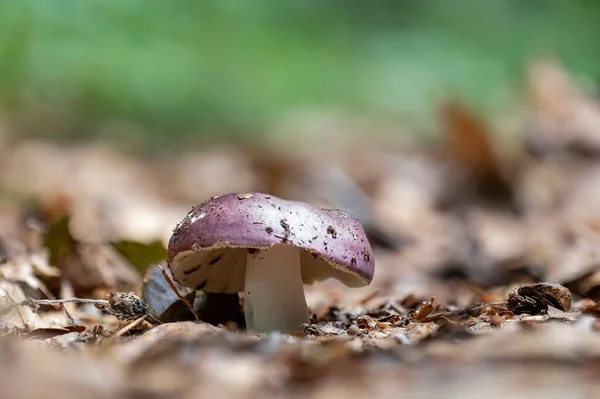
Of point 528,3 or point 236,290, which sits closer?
point 236,290

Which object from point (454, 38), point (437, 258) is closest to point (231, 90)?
point (454, 38)

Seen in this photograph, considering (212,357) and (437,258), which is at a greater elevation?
(437,258)

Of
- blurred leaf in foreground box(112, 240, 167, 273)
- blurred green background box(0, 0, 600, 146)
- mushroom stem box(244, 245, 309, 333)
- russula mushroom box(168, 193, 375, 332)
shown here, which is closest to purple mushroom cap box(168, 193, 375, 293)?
russula mushroom box(168, 193, 375, 332)

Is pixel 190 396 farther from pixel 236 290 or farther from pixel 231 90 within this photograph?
pixel 231 90

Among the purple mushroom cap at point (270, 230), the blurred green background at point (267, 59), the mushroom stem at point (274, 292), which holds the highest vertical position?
the blurred green background at point (267, 59)

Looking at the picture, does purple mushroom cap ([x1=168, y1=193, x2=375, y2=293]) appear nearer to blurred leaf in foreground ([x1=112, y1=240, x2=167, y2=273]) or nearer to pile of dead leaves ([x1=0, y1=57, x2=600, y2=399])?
pile of dead leaves ([x1=0, y1=57, x2=600, y2=399])

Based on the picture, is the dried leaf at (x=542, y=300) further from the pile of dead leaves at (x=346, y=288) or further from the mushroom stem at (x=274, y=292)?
the mushroom stem at (x=274, y=292)

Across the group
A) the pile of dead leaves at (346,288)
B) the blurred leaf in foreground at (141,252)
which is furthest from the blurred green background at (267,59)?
the blurred leaf in foreground at (141,252)
